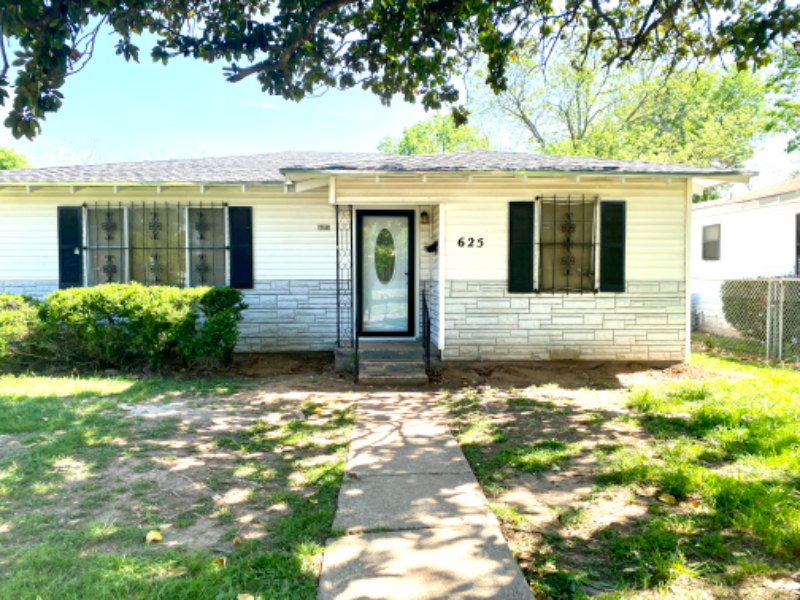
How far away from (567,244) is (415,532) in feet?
19.9

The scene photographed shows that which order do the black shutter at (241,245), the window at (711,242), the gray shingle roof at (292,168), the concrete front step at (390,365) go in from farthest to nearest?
1. the window at (711,242)
2. the black shutter at (241,245)
3. the gray shingle roof at (292,168)
4. the concrete front step at (390,365)

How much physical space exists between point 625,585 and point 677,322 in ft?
22.0

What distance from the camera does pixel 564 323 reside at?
8.12 m

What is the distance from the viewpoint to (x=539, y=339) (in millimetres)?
8117

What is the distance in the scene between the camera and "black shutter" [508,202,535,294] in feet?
26.2

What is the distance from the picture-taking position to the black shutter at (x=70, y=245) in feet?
28.6

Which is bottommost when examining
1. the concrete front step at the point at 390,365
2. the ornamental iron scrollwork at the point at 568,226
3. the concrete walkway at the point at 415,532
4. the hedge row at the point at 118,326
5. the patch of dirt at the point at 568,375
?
the concrete walkway at the point at 415,532

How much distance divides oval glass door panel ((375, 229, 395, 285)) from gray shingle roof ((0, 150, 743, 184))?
1.27m

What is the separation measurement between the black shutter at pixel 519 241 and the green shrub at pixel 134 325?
410cm

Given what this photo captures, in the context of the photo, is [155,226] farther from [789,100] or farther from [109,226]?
[789,100]

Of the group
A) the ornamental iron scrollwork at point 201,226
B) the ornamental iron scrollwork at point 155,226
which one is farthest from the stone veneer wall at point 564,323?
the ornamental iron scrollwork at point 155,226

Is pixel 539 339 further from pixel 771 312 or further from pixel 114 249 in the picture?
pixel 114 249

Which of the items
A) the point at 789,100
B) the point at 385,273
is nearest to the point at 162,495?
the point at 385,273

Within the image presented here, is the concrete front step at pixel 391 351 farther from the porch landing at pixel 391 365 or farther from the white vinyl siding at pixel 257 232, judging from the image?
the white vinyl siding at pixel 257 232
